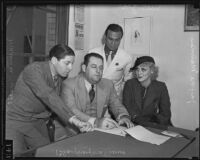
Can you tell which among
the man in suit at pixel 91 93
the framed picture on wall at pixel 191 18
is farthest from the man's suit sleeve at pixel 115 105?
the framed picture on wall at pixel 191 18

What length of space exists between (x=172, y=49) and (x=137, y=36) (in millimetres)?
208

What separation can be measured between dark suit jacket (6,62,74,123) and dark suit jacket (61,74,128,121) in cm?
5

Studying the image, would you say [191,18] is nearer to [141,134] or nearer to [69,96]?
[141,134]

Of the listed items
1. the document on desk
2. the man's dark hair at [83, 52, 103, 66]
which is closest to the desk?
the document on desk

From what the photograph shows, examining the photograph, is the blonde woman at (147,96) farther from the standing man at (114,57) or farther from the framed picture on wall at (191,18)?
the framed picture on wall at (191,18)

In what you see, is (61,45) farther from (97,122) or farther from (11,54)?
(97,122)

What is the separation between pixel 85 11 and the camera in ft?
4.67

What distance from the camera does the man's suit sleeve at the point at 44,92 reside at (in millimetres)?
1399

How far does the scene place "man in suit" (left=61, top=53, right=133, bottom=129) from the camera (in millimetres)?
1428

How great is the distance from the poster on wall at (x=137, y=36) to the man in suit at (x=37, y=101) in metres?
0.33

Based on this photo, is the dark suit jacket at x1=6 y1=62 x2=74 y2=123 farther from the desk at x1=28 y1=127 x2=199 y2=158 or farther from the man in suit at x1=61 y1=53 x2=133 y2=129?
the desk at x1=28 y1=127 x2=199 y2=158

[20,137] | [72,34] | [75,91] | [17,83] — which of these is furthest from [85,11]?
[20,137]

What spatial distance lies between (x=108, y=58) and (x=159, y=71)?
0.30m

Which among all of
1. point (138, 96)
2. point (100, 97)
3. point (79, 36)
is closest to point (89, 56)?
point (79, 36)
